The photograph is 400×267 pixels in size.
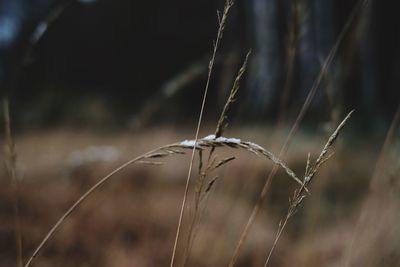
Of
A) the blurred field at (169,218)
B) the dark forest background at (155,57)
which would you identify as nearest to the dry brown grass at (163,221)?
the blurred field at (169,218)

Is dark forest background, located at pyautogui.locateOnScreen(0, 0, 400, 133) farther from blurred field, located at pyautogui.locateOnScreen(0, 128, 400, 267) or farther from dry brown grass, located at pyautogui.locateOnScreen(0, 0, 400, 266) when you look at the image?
dry brown grass, located at pyautogui.locateOnScreen(0, 0, 400, 266)

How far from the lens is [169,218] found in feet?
7.96

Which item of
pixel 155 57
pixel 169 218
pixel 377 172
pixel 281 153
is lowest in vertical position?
pixel 169 218

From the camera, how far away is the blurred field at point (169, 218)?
140cm

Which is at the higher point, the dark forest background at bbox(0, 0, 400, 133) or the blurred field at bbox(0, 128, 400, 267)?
the dark forest background at bbox(0, 0, 400, 133)

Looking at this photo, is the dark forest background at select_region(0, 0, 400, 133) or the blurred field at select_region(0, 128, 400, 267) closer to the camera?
the blurred field at select_region(0, 128, 400, 267)

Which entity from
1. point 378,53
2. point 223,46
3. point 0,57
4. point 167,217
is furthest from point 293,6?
point 0,57

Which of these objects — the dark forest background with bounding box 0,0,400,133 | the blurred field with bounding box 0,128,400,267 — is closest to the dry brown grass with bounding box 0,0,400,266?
the blurred field with bounding box 0,128,400,267

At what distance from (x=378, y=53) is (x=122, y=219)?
31.7ft

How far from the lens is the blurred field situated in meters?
1.40

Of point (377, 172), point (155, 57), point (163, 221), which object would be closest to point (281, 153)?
point (377, 172)

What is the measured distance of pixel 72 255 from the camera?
68.9 inches

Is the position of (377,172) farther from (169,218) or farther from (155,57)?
(155,57)

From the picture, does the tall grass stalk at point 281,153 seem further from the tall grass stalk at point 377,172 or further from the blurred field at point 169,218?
the tall grass stalk at point 377,172
